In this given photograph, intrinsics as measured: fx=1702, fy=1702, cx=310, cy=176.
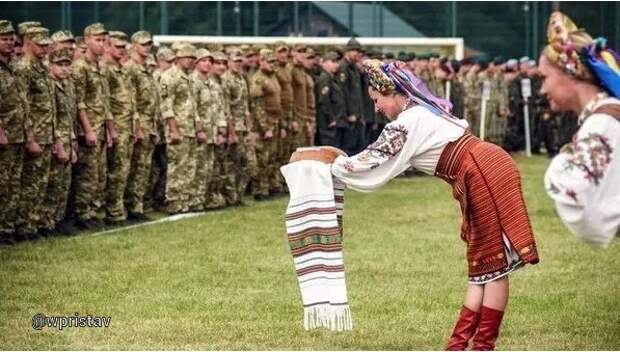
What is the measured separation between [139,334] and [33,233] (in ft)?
20.7

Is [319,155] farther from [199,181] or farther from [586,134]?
[199,181]

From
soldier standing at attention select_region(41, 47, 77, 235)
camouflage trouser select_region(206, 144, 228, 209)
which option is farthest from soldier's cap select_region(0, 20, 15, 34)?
camouflage trouser select_region(206, 144, 228, 209)

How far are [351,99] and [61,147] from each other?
449 inches

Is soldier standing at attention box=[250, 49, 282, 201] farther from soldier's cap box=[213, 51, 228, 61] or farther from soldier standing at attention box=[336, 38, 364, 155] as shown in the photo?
soldier standing at attention box=[336, 38, 364, 155]

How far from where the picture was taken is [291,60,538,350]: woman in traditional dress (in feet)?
30.8

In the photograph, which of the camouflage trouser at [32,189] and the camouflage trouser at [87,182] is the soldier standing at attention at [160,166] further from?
the camouflage trouser at [32,189]

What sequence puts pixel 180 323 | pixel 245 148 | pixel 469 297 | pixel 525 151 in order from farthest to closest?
pixel 525 151, pixel 245 148, pixel 180 323, pixel 469 297

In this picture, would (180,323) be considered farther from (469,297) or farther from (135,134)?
(135,134)

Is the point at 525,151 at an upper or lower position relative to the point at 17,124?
lower

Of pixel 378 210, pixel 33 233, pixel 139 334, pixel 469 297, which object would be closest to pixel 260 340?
pixel 139 334

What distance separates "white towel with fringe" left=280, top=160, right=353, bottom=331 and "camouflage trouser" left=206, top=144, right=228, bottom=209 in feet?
39.7

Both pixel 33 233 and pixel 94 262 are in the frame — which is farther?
pixel 33 233

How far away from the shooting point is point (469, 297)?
31.4ft

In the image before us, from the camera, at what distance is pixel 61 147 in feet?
56.0
